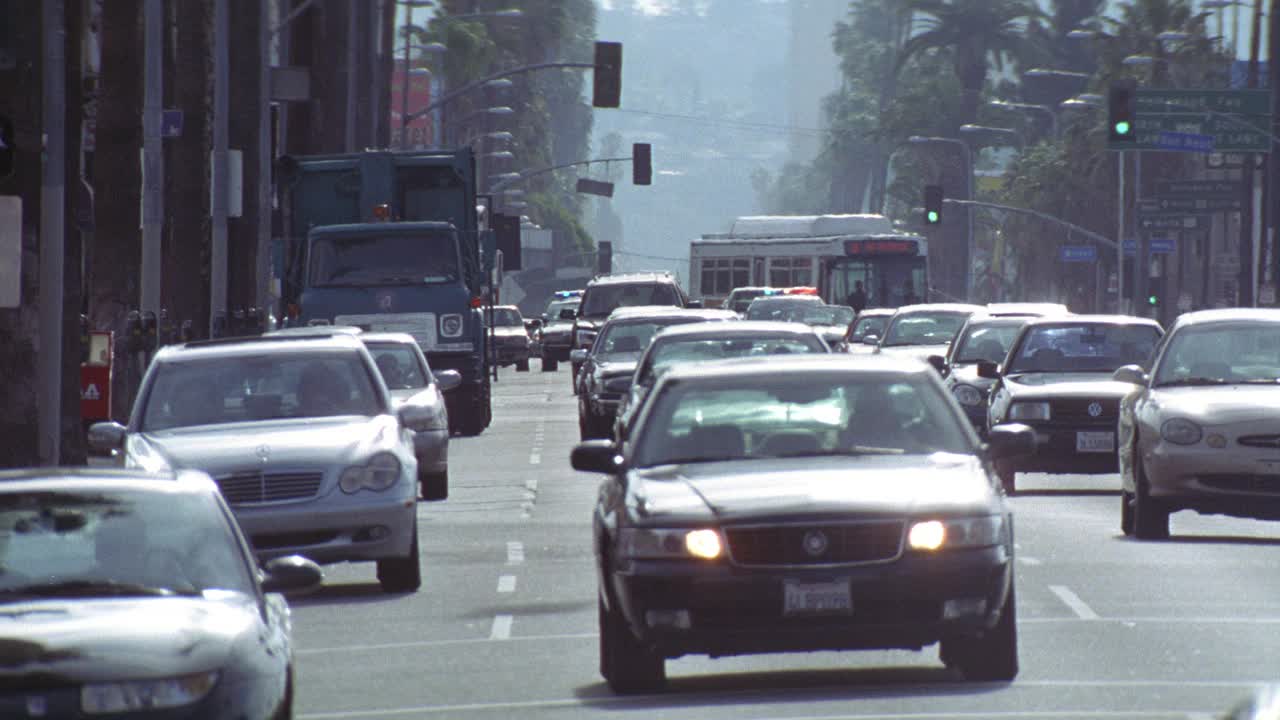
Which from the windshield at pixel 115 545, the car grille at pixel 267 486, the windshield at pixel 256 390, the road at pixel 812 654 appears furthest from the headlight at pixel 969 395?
A: the windshield at pixel 115 545

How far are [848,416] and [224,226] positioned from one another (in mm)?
24164

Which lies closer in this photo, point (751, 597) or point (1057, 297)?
point (751, 597)

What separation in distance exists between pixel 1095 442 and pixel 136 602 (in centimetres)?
1604

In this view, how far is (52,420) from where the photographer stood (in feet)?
76.2

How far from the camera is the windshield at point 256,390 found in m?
17.6

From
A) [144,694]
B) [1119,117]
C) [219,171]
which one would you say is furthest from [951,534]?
[1119,117]

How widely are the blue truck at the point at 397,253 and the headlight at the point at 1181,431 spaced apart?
626 inches

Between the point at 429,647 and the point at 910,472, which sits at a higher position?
the point at 910,472

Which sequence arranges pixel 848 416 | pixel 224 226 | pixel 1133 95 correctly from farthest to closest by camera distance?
pixel 1133 95
pixel 224 226
pixel 848 416

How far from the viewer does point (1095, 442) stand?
24.1 metres

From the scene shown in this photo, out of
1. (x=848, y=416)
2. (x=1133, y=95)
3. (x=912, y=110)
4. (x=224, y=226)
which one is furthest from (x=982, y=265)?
(x=848, y=416)

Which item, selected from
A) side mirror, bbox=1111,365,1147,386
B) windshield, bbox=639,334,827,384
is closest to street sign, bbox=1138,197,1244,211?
windshield, bbox=639,334,827,384

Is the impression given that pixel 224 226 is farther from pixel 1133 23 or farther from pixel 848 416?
pixel 1133 23

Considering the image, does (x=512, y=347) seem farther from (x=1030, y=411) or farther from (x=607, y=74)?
(x=1030, y=411)
